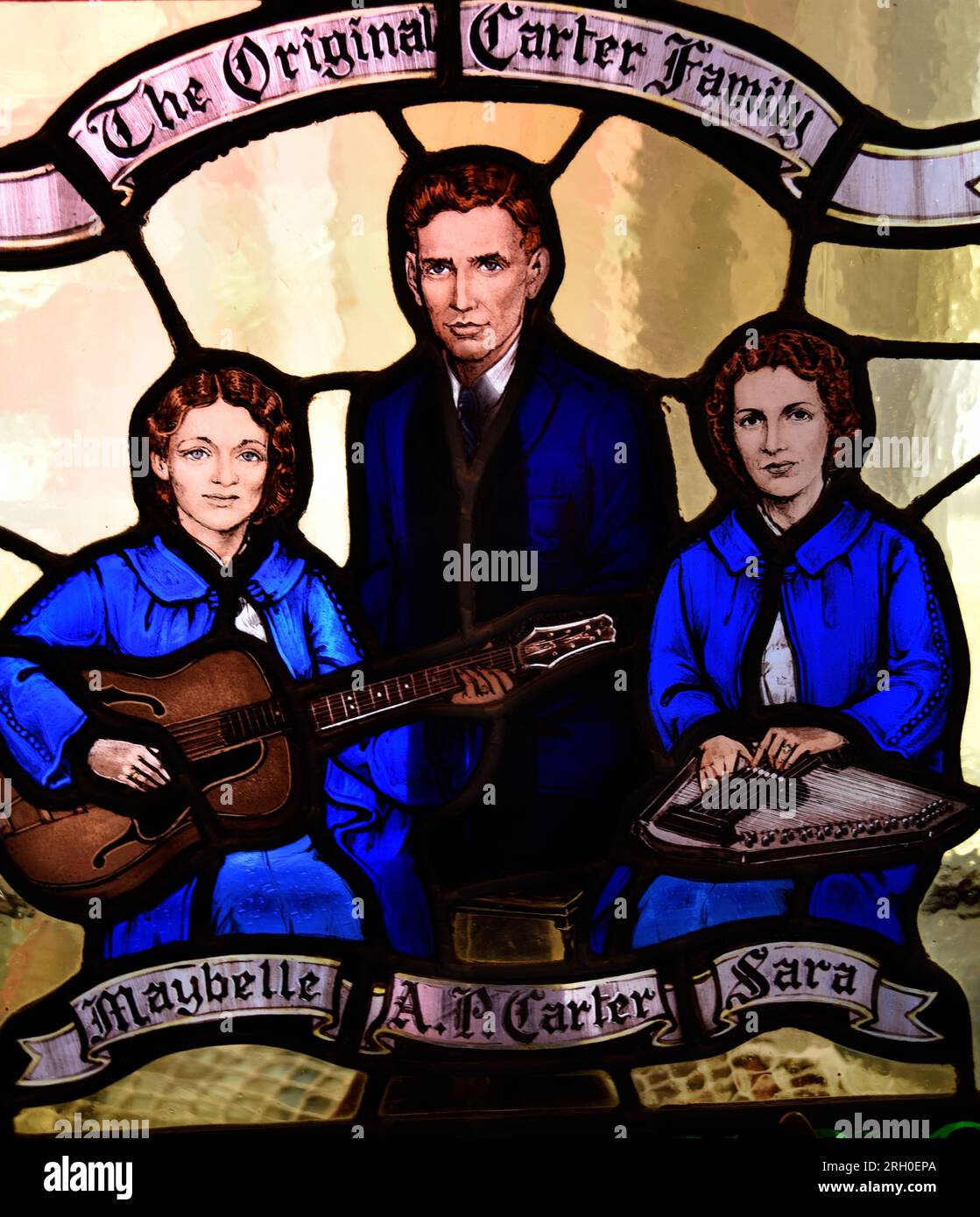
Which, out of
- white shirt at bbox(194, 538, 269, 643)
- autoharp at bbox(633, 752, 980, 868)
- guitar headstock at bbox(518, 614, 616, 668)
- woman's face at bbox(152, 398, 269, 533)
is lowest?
autoharp at bbox(633, 752, 980, 868)

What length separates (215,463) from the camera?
9.60 ft

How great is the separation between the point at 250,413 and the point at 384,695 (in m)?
0.73

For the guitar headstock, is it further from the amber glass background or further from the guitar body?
the guitar body

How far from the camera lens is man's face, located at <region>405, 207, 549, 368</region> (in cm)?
295

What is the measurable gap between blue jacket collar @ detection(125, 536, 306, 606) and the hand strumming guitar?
356 mm

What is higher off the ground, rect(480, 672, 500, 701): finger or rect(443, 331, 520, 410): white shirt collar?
rect(443, 331, 520, 410): white shirt collar

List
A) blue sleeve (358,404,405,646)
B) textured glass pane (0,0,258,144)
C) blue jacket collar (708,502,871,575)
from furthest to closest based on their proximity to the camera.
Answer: blue jacket collar (708,502,871,575)
blue sleeve (358,404,405,646)
textured glass pane (0,0,258,144)

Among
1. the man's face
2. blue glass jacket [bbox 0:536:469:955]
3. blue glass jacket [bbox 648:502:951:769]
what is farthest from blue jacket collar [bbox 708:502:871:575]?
blue glass jacket [bbox 0:536:469:955]

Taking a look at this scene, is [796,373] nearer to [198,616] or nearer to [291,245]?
[291,245]

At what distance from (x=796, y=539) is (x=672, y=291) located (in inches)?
26.5

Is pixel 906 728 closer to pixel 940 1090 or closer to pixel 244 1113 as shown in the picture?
pixel 940 1090

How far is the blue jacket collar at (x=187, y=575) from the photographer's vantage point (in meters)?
2.93

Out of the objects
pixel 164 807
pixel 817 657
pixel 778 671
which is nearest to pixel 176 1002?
pixel 164 807

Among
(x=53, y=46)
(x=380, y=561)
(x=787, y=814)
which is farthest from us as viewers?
(x=787, y=814)
